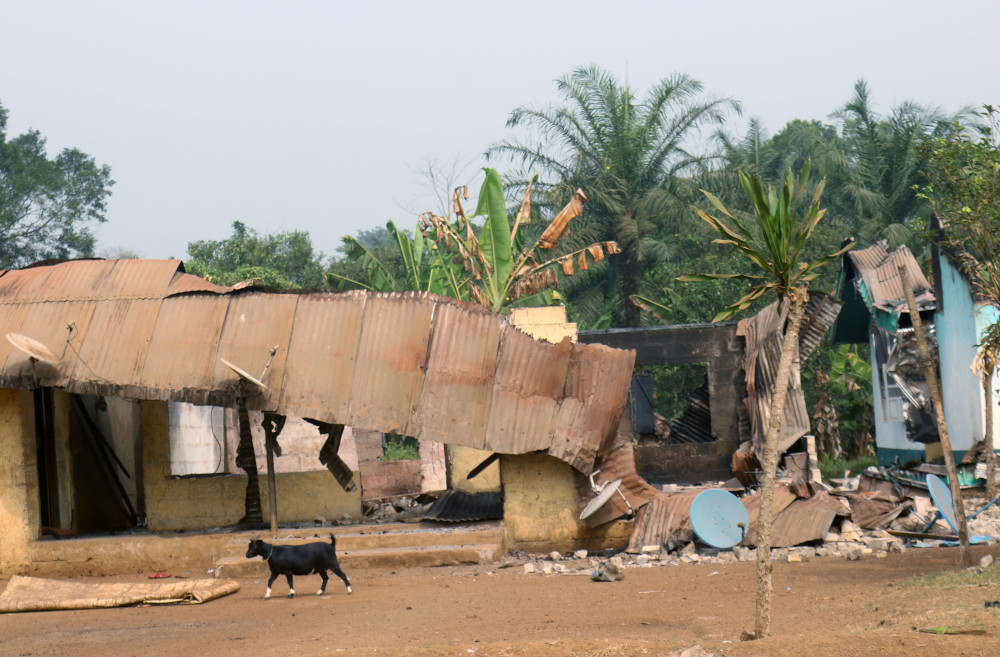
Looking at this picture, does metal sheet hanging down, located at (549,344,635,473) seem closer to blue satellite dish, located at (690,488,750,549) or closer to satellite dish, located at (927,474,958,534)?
blue satellite dish, located at (690,488,750,549)

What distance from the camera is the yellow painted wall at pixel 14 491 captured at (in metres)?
12.2

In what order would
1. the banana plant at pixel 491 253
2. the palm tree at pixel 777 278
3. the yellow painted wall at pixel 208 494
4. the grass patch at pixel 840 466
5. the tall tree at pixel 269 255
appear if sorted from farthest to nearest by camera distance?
1. the tall tree at pixel 269 255
2. the grass patch at pixel 840 466
3. the banana plant at pixel 491 253
4. the yellow painted wall at pixel 208 494
5. the palm tree at pixel 777 278

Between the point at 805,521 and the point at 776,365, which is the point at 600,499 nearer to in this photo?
the point at 805,521

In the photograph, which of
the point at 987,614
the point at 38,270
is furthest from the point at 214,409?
the point at 987,614

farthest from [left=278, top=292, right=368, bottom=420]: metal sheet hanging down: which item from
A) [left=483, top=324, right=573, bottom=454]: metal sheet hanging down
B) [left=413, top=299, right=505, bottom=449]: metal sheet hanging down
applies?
[left=483, top=324, right=573, bottom=454]: metal sheet hanging down

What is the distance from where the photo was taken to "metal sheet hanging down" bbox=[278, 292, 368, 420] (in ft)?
38.5

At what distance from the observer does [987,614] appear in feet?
22.1

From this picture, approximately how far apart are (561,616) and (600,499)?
332cm

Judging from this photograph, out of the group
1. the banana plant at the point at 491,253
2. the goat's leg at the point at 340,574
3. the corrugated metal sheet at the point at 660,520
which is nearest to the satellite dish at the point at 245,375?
the goat's leg at the point at 340,574

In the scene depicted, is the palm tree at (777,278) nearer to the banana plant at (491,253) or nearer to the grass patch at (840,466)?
the banana plant at (491,253)

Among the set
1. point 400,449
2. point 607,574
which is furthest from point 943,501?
point 400,449

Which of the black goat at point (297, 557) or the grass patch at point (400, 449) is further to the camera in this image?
the grass patch at point (400, 449)

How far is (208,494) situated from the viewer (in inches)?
564

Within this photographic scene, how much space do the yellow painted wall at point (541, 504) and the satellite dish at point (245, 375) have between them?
314 cm
